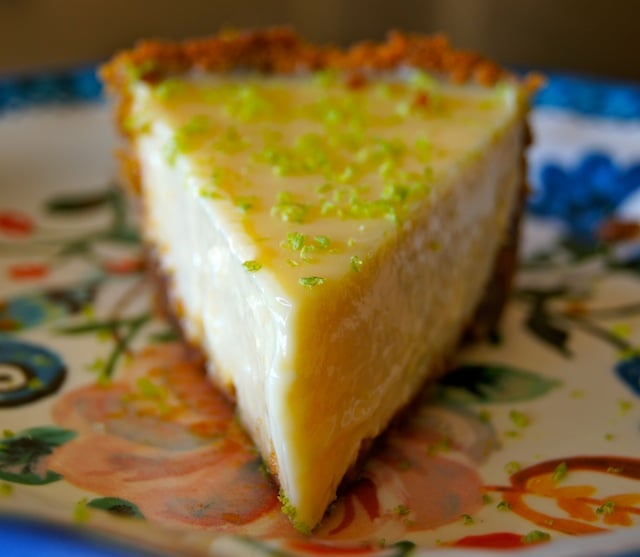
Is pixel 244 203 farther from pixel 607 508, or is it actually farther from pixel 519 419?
pixel 607 508

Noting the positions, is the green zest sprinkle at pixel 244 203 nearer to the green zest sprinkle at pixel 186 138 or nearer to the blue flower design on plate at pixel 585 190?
the green zest sprinkle at pixel 186 138

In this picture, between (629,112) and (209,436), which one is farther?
(629,112)

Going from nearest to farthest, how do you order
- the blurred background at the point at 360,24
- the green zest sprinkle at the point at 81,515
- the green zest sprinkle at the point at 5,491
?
1. the green zest sprinkle at the point at 81,515
2. the green zest sprinkle at the point at 5,491
3. the blurred background at the point at 360,24

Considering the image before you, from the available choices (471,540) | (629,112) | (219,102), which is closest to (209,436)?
(471,540)

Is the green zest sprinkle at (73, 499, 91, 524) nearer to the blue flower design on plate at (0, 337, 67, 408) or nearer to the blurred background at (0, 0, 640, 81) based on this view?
the blue flower design on plate at (0, 337, 67, 408)

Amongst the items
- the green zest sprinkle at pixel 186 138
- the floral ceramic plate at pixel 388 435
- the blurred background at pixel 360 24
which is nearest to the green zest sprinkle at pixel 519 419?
the floral ceramic plate at pixel 388 435

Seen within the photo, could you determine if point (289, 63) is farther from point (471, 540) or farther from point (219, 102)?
point (471, 540)
